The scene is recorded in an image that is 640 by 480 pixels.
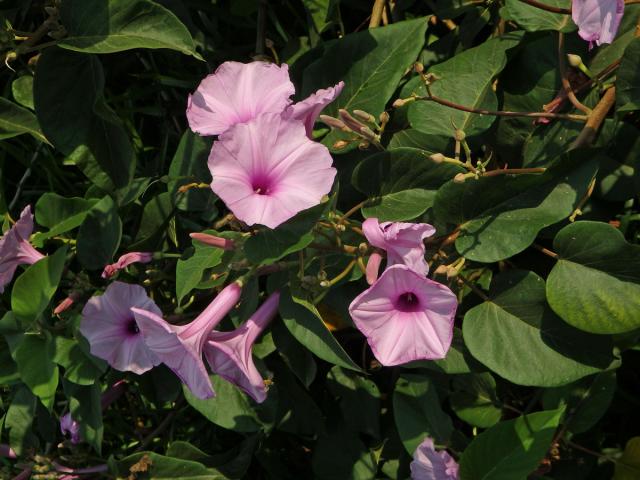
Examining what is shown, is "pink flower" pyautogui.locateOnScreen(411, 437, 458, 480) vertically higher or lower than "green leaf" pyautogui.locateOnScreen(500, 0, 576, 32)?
lower

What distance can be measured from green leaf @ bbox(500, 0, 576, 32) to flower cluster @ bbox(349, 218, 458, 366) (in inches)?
18.7

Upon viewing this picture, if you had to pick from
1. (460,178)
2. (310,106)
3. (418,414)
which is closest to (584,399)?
(418,414)

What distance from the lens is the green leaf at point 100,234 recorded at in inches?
53.5

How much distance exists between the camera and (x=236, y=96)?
1146mm

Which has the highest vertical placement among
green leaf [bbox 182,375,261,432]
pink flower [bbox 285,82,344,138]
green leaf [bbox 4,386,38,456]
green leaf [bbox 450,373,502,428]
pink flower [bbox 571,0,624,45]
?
pink flower [bbox 571,0,624,45]

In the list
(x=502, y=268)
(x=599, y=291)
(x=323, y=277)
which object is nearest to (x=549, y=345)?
(x=599, y=291)

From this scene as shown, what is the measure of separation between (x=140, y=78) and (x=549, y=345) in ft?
3.68

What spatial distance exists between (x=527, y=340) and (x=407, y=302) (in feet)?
0.85

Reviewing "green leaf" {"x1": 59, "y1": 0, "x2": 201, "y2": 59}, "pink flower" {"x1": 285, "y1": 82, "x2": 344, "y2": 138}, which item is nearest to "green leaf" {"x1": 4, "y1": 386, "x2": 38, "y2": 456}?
"green leaf" {"x1": 59, "y1": 0, "x2": 201, "y2": 59}

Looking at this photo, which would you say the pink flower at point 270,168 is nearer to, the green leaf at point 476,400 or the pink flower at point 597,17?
the pink flower at point 597,17

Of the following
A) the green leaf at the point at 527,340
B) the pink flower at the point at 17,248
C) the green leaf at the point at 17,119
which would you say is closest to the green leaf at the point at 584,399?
the green leaf at the point at 527,340

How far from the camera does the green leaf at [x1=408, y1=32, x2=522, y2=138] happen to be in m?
1.28

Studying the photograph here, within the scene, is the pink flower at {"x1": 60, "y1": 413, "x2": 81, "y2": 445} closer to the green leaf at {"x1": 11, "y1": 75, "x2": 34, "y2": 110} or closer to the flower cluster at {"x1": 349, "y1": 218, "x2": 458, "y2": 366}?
the green leaf at {"x1": 11, "y1": 75, "x2": 34, "y2": 110}

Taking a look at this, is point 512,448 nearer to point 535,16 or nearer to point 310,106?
point 310,106
